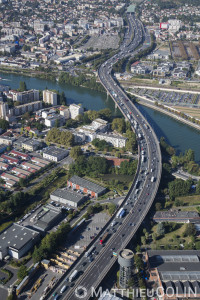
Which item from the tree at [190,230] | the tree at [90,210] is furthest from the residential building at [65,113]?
the tree at [190,230]

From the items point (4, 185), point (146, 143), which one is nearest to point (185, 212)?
point (146, 143)

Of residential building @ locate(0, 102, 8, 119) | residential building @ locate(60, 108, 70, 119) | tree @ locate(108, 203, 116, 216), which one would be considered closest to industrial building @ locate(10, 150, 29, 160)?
residential building @ locate(0, 102, 8, 119)

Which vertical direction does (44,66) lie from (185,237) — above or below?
above

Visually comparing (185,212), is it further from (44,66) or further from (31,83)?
(44,66)

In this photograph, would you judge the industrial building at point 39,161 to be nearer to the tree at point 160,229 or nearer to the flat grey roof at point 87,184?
the flat grey roof at point 87,184

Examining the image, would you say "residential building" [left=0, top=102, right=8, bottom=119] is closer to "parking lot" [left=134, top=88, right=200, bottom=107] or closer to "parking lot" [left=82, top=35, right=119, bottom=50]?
"parking lot" [left=134, top=88, right=200, bottom=107]
